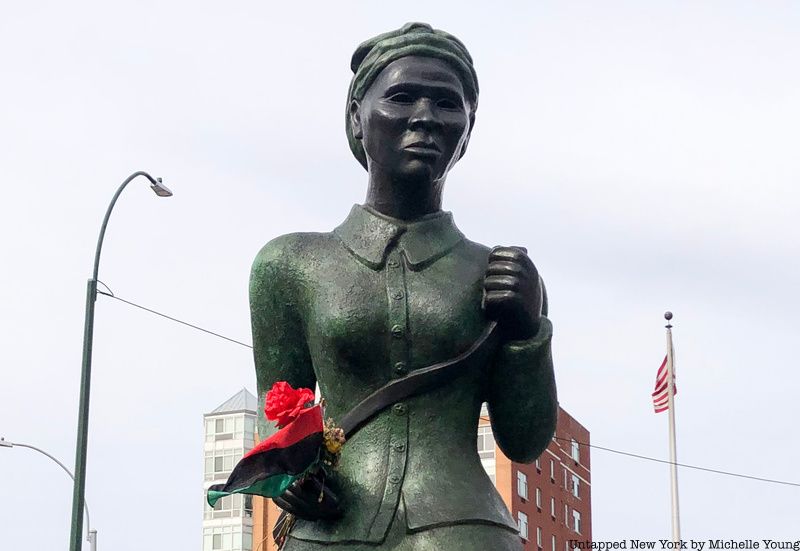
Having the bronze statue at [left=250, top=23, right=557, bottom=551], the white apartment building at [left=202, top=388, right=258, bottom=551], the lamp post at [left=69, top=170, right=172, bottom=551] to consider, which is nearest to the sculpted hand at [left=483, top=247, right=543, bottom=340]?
the bronze statue at [left=250, top=23, right=557, bottom=551]

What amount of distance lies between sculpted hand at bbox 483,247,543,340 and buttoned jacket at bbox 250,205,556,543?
7 cm

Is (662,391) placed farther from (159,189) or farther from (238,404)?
(238,404)

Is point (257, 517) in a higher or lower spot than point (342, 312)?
higher

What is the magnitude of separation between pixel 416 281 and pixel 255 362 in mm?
848

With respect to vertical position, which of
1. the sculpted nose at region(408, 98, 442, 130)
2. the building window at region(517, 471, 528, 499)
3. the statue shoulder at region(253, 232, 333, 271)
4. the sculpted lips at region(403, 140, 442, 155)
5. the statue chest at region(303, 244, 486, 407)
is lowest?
the statue chest at region(303, 244, 486, 407)

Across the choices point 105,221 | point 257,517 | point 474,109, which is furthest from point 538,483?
point 474,109

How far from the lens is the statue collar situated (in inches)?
299

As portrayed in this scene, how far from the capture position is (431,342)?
7348 mm

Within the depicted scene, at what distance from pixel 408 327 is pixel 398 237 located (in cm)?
51

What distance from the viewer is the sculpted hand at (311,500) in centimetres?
702

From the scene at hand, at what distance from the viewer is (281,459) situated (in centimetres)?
689

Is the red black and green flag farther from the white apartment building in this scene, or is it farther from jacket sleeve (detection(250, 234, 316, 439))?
the white apartment building

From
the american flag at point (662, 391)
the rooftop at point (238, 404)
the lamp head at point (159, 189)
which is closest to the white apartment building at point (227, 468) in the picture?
the rooftop at point (238, 404)

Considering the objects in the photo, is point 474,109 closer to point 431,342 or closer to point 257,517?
point 431,342
